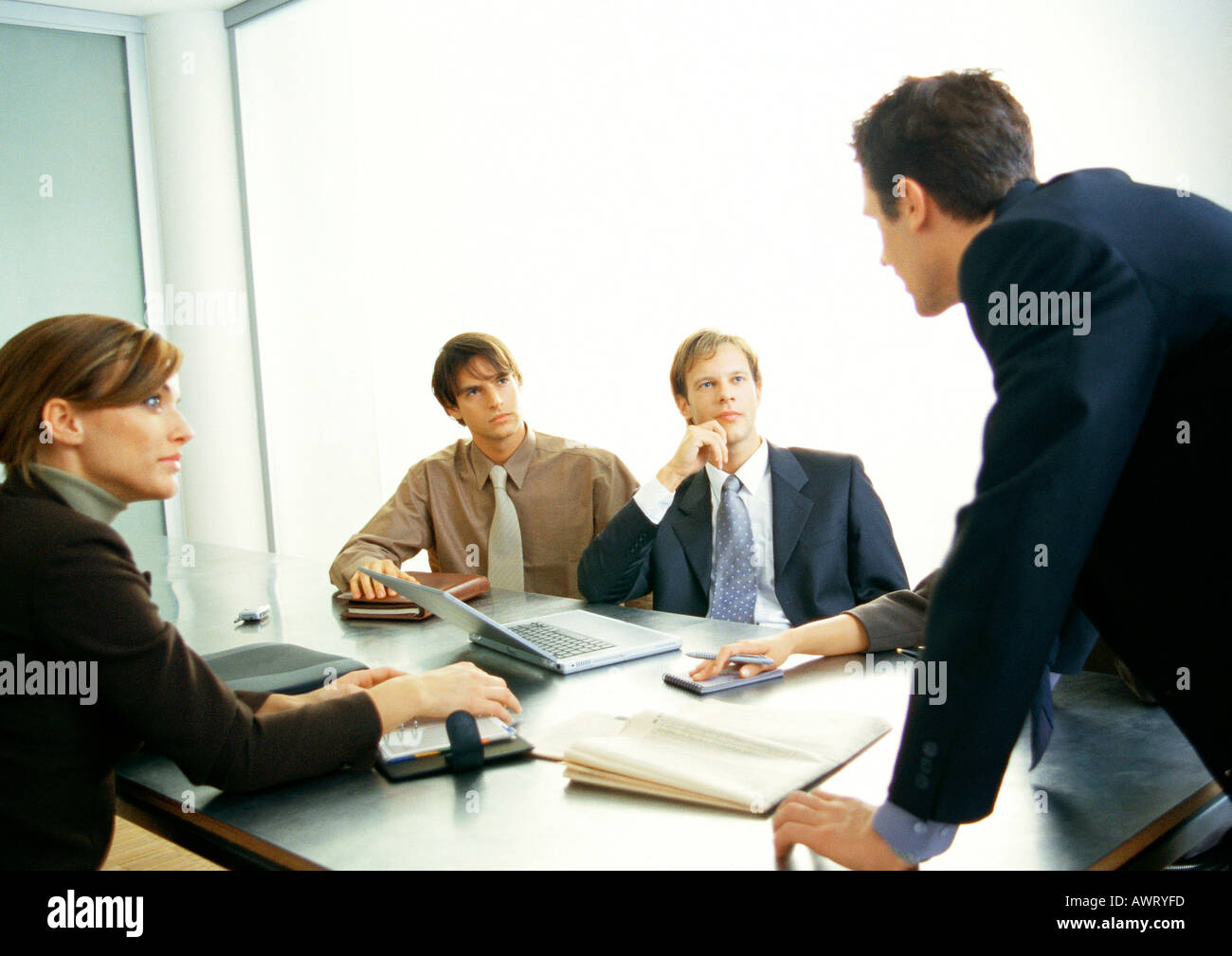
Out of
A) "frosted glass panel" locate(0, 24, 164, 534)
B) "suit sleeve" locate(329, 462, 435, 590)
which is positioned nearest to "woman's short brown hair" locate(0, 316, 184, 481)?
"suit sleeve" locate(329, 462, 435, 590)

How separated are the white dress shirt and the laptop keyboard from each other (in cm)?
52

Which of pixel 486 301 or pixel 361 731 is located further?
pixel 486 301

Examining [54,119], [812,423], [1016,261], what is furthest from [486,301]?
[1016,261]

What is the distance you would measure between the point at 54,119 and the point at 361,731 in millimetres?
5979

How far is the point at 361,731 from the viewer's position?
1540 mm

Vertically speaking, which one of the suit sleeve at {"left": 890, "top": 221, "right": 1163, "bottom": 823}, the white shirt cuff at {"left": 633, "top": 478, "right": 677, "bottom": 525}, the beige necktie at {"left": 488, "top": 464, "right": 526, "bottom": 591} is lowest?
the beige necktie at {"left": 488, "top": 464, "right": 526, "bottom": 591}

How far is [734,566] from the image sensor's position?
2.79 meters

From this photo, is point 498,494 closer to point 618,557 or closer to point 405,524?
point 405,524

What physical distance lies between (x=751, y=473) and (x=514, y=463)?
2.94 ft

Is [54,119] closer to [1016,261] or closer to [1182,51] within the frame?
[1182,51]

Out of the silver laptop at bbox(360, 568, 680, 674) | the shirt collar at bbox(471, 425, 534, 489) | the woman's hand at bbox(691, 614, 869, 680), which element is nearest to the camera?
the woman's hand at bbox(691, 614, 869, 680)

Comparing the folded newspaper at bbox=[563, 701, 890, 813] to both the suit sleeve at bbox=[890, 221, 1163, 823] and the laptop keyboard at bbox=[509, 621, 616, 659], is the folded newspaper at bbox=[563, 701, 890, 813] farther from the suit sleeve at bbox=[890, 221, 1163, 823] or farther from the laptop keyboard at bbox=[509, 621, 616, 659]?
the laptop keyboard at bbox=[509, 621, 616, 659]

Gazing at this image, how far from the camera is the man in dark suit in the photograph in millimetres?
1059

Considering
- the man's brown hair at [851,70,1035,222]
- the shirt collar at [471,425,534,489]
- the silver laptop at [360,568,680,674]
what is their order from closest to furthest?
the man's brown hair at [851,70,1035,222] < the silver laptop at [360,568,680,674] < the shirt collar at [471,425,534,489]
